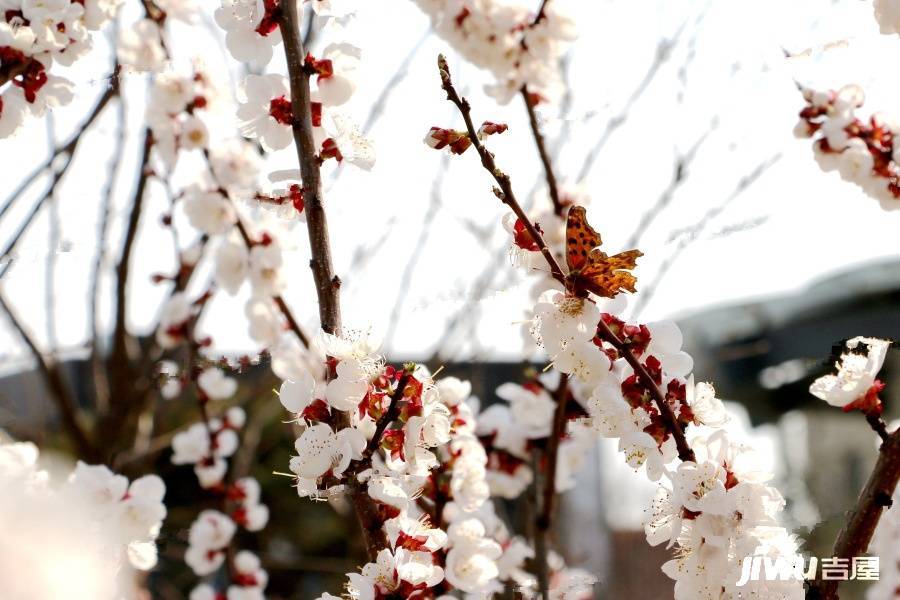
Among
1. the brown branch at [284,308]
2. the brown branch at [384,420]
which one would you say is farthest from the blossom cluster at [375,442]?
the brown branch at [284,308]

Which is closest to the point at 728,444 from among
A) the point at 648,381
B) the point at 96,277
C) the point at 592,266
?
the point at 648,381

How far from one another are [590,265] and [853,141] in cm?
103

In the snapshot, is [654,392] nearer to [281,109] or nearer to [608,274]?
[608,274]

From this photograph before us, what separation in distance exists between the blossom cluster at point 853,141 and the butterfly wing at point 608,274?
0.97 m

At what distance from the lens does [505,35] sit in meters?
2.22

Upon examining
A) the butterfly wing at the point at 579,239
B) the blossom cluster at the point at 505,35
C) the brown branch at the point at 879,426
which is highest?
the blossom cluster at the point at 505,35

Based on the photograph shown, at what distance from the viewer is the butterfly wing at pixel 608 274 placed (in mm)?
1062

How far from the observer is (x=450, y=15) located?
2211 mm

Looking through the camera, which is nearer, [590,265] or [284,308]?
[590,265]

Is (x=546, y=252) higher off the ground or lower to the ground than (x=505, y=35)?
lower

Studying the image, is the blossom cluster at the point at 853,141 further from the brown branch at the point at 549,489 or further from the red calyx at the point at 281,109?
the red calyx at the point at 281,109

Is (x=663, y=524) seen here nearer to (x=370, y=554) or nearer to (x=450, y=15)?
(x=370, y=554)

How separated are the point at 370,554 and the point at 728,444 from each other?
48 centimetres

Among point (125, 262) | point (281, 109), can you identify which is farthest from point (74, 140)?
point (281, 109)
